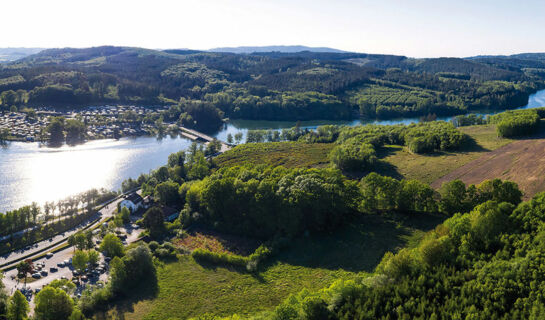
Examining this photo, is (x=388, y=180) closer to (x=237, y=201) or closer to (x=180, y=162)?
(x=237, y=201)

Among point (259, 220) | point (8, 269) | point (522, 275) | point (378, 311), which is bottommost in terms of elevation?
point (8, 269)

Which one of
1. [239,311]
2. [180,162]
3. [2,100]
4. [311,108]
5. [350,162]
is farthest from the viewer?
[311,108]

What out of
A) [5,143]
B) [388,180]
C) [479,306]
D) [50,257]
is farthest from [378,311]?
[5,143]

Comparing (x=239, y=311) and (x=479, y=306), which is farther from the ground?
(x=479, y=306)

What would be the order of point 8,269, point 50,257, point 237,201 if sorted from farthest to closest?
point 237,201 < point 50,257 < point 8,269

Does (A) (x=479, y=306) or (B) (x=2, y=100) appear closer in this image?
(A) (x=479, y=306)

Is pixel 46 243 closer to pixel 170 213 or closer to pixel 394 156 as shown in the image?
pixel 170 213

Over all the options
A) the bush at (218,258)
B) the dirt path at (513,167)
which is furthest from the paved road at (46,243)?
the dirt path at (513,167)

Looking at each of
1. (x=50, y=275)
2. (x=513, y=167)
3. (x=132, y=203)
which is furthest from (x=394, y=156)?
(x=50, y=275)
